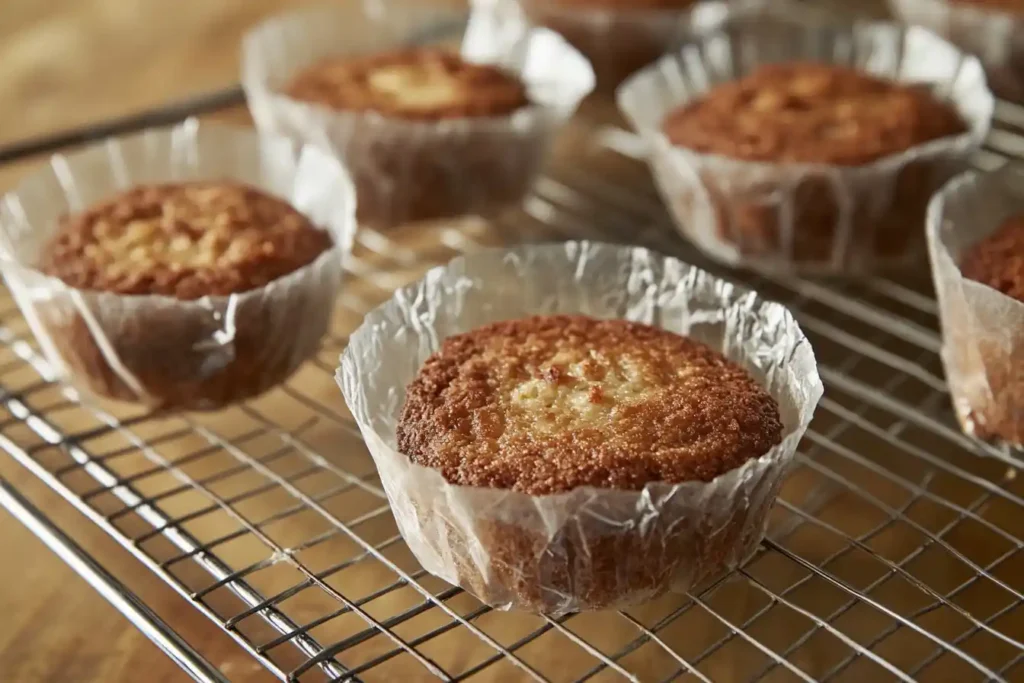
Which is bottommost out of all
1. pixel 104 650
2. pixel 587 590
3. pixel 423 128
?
pixel 104 650

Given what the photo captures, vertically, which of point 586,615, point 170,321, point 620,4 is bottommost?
point 586,615

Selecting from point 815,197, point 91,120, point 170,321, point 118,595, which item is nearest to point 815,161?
point 815,197

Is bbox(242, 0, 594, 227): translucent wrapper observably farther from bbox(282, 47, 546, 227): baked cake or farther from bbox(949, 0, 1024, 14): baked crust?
bbox(949, 0, 1024, 14): baked crust

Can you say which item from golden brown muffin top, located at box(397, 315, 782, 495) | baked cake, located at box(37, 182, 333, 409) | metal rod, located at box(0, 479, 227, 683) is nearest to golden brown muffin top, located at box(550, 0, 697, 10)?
baked cake, located at box(37, 182, 333, 409)

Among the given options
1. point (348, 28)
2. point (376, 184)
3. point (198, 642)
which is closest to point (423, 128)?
point (376, 184)

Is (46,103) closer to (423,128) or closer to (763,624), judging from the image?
(423,128)

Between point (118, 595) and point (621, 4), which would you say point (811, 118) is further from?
point (118, 595)
